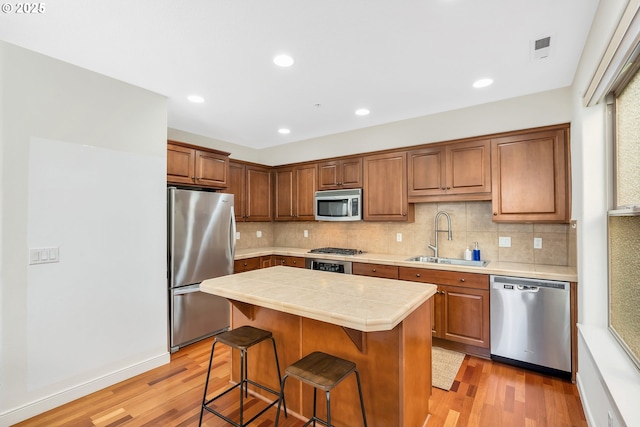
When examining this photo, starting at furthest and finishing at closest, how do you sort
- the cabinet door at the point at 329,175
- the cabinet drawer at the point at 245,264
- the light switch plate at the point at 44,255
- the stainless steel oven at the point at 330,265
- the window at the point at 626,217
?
1. the cabinet door at the point at 329,175
2. the cabinet drawer at the point at 245,264
3. the stainless steel oven at the point at 330,265
4. the light switch plate at the point at 44,255
5. the window at the point at 626,217

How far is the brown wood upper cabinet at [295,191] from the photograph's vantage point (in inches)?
178

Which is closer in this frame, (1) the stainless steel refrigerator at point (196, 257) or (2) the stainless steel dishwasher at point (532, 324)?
(2) the stainless steel dishwasher at point (532, 324)

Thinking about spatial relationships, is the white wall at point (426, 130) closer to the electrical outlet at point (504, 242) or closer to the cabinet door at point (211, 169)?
the cabinet door at point (211, 169)

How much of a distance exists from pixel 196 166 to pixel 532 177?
139 inches

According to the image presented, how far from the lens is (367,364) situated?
177 centimetres

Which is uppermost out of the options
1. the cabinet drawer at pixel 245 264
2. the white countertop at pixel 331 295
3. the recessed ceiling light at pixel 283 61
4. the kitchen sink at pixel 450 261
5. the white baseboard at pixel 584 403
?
the recessed ceiling light at pixel 283 61

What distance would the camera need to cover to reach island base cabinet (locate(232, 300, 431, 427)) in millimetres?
1677

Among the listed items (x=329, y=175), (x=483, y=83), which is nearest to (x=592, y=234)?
(x=483, y=83)

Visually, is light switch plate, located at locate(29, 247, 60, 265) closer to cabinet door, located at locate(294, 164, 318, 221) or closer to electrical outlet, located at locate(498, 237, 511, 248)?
cabinet door, located at locate(294, 164, 318, 221)

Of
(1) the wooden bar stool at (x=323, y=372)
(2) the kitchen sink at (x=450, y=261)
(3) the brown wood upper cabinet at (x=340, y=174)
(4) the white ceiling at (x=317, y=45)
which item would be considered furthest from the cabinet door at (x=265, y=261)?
(1) the wooden bar stool at (x=323, y=372)

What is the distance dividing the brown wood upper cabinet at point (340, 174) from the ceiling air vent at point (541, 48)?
2121mm

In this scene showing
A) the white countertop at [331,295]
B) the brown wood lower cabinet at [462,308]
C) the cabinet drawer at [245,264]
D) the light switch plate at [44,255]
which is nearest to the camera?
the white countertop at [331,295]

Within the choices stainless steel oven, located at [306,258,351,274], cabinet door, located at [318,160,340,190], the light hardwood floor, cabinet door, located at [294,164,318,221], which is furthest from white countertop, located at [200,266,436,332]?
cabinet door, located at [294,164,318,221]

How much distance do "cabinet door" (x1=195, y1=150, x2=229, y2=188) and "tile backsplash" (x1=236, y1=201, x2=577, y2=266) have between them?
1104 mm
